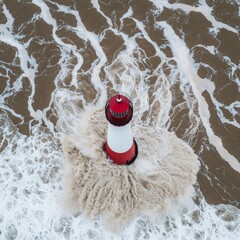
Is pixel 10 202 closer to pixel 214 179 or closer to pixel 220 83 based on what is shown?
pixel 214 179

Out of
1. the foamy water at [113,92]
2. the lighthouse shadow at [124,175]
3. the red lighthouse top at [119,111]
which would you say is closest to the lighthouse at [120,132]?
the red lighthouse top at [119,111]

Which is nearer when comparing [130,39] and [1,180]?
[1,180]

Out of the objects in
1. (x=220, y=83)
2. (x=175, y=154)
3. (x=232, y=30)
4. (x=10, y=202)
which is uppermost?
(x=232, y=30)

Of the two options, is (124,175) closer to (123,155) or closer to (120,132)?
(123,155)

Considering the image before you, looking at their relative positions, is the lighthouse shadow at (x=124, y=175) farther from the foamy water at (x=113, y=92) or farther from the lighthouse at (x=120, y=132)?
the lighthouse at (x=120, y=132)

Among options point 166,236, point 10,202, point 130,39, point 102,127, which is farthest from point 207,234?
point 130,39

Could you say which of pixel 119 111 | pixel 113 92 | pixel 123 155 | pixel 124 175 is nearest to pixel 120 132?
pixel 119 111
